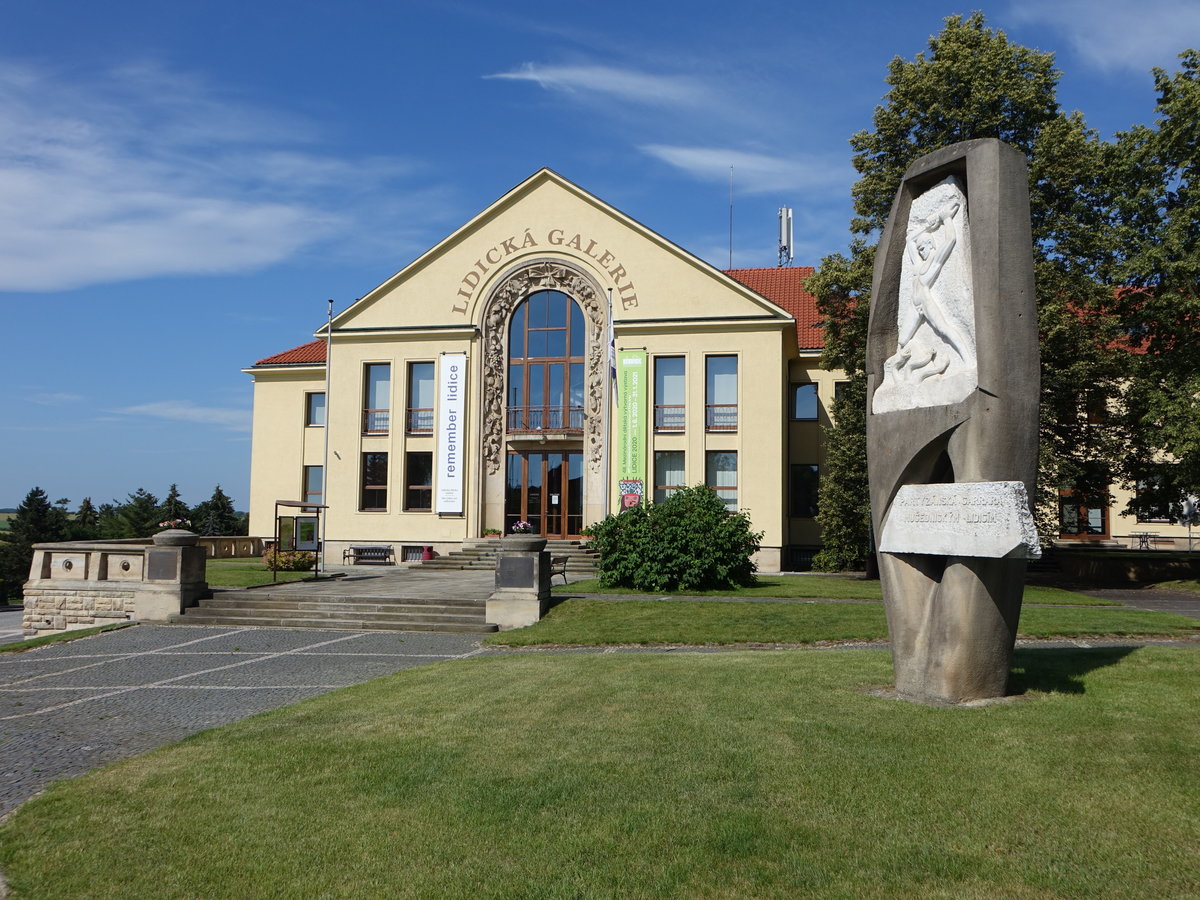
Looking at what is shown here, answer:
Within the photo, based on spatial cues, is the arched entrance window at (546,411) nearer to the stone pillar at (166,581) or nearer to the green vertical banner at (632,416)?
the green vertical banner at (632,416)

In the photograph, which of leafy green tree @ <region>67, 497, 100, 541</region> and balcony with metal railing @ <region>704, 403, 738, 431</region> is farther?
leafy green tree @ <region>67, 497, 100, 541</region>

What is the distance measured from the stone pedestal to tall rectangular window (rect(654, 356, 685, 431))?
15567 mm

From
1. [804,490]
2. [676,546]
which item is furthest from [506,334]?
[676,546]

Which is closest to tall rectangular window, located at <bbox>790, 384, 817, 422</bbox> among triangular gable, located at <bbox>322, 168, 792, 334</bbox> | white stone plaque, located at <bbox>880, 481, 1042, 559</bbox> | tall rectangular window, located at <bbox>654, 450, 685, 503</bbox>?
triangular gable, located at <bbox>322, 168, 792, 334</bbox>

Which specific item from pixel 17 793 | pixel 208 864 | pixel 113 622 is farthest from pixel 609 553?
pixel 208 864

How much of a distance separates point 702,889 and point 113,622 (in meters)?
18.3

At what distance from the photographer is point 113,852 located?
5.51m

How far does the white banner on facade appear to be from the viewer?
108 feet

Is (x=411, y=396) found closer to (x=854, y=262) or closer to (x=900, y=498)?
(x=854, y=262)

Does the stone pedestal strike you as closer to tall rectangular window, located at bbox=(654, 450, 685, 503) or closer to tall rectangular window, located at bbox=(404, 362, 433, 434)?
tall rectangular window, located at bbox=(654, 450, 685, 503)

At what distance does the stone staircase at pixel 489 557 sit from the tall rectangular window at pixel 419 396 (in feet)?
16.6

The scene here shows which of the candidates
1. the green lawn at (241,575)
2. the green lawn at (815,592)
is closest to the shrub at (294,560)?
the green lawn at (241,575)

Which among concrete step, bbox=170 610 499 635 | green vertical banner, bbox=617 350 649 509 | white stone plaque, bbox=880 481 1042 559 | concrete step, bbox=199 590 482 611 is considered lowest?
concrete step, bbox=170 610 499 635

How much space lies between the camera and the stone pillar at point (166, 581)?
18.9 meters
